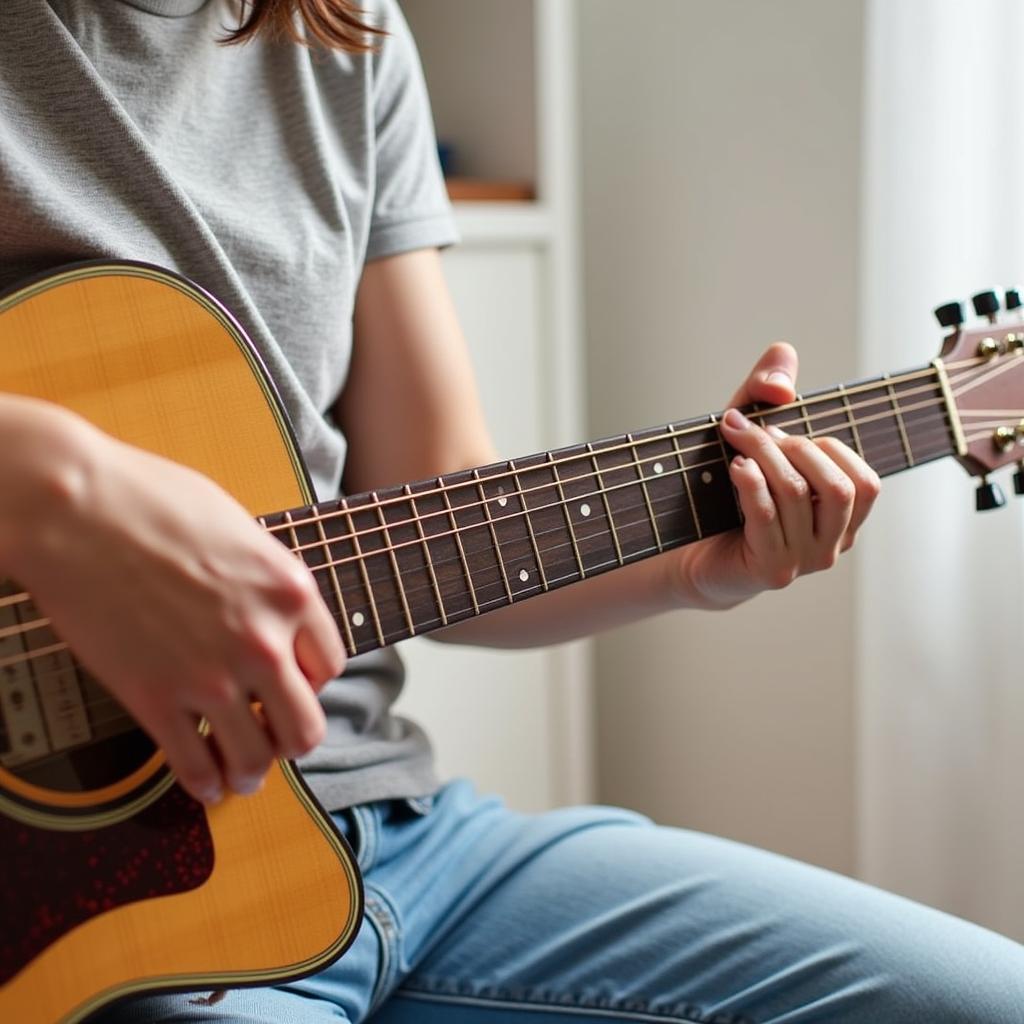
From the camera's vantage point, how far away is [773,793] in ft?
5.26

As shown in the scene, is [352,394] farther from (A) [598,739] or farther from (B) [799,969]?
(A) [598,739]

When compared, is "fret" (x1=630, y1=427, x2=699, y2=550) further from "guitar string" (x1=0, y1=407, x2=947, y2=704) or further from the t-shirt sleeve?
the t-shirt sleeve

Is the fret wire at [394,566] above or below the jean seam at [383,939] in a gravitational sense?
above

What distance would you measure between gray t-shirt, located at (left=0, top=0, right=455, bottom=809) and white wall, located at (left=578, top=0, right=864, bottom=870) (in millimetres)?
631

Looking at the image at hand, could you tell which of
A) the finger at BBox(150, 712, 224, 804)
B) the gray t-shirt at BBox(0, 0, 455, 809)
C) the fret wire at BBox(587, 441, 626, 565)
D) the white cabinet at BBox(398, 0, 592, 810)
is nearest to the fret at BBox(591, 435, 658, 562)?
the fret wire at BBox(587, 441, 626, 565)

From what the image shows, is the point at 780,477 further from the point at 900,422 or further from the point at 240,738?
the point at 240,738

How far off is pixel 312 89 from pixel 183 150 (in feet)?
0.40

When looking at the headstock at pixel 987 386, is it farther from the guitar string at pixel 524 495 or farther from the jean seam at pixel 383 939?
the jean seam at pixel 383 939

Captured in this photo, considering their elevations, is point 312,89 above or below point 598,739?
above

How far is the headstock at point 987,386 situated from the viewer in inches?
34.8

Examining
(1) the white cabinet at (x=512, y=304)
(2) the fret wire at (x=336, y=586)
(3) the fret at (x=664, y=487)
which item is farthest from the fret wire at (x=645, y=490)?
(1) the white cabinet at (x=512, y=304)

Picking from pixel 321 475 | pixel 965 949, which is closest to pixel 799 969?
pixel 965 949

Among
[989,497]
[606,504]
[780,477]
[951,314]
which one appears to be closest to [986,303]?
[951,314]

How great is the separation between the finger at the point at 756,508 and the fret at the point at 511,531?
0.49ft
